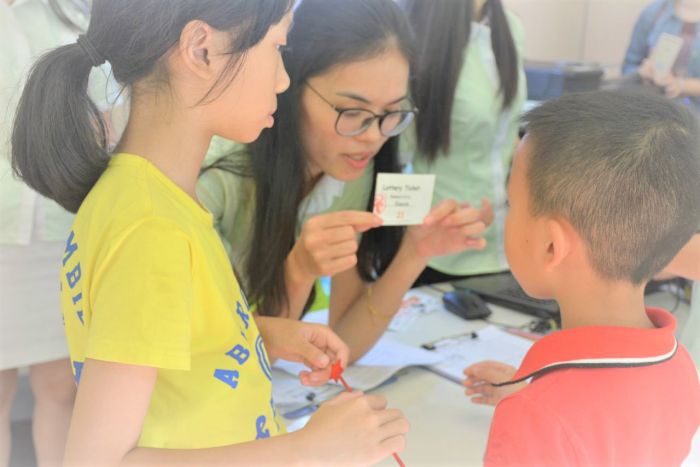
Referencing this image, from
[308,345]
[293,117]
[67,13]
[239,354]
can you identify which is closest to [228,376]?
[239,354]

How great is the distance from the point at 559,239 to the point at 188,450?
471 millimetres

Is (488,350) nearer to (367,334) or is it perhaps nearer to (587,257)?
(367,334)

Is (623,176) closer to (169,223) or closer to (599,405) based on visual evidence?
(599,405)

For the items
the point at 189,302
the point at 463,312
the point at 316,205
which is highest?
the point at 189,302

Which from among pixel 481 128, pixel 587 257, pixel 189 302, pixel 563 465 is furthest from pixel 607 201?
pixel 481 128

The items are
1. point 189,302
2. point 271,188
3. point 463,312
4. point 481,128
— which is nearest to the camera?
point 189,302

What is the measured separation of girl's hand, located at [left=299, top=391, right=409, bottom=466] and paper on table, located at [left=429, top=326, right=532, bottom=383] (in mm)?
549

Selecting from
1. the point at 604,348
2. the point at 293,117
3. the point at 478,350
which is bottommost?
the point at 478,350

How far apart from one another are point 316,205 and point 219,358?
0.72 meters

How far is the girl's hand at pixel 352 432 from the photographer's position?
30.3 inches

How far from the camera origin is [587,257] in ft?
Result: 2.82

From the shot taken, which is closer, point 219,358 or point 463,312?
point 219,358

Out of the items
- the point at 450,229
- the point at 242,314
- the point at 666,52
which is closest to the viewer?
the point at 242,314

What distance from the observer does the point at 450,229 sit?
1.47 meters
